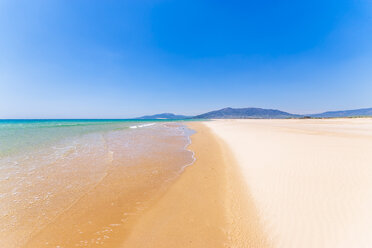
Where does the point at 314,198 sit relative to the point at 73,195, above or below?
above

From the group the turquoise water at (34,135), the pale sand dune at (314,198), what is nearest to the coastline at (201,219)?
the pale sand dune at (314,198)

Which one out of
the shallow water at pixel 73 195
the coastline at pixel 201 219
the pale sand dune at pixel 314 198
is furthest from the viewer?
the shallow water at pixel 73 195

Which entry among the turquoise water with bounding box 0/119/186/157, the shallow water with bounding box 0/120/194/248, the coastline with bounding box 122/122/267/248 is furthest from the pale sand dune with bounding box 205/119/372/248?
the turquoise water with bounding box 0/119/186/157

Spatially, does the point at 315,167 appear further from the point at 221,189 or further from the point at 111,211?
the point at 111,211


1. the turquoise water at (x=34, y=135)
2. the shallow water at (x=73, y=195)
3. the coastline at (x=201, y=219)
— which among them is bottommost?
the coastline at (x=201, y=219)

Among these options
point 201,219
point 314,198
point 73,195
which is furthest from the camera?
point 73,195

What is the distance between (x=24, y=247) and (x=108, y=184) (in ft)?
8.19

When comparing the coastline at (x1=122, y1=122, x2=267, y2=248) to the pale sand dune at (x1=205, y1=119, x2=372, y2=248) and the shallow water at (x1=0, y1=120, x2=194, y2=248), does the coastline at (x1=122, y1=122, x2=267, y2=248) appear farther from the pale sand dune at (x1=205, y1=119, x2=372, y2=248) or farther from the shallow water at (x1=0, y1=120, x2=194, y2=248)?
the shallow water at (x1=0, y1=120, x2=194, y2=248)

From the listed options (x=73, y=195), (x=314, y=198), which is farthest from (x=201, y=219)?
(x=73, y=195)

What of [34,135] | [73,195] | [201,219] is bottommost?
[201,219]

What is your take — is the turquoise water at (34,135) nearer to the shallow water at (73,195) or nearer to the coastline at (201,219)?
the shallow water at (73,195)

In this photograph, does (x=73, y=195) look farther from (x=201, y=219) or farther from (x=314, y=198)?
(x=314, y=198)

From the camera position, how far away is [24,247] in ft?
8.98

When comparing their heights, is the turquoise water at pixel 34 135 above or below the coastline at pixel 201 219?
above
